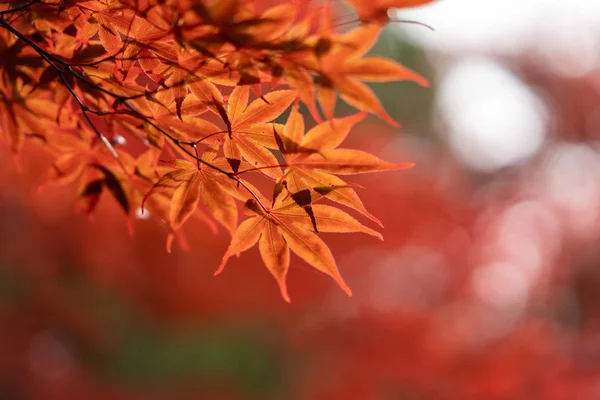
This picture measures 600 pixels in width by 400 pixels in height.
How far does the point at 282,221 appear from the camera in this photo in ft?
1.79

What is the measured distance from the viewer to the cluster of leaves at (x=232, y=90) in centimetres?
38

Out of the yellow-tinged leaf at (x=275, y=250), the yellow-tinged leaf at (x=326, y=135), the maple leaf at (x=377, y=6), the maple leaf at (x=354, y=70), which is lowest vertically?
the yellow-tinged leaf at (x=275, y=250)

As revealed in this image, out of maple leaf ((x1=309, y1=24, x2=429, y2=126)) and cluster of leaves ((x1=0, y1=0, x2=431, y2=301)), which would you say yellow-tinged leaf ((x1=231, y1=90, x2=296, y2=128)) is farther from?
maple leaf ((x1=309, y1=24, x2=429, y2=126))

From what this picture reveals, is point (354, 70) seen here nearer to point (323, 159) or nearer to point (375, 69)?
point (375, 69)

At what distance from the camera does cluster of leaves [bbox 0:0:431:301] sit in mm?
378

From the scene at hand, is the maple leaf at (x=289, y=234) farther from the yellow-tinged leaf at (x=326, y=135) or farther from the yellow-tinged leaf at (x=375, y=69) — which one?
the yellow-tinged leaf at (x=375, y=69)

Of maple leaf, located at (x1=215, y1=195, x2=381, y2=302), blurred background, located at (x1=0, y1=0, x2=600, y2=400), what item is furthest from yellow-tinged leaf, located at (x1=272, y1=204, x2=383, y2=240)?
blurred background, located at (x1=0, y1=0, x2=600, y2=400)

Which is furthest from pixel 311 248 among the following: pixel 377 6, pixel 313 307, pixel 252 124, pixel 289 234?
pixel 313 307

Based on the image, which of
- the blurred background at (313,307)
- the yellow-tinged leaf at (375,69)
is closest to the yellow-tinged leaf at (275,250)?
the yellow-tinged leaf at (375,69)

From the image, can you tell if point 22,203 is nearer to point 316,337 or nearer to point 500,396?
point 316,337

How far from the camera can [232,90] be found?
512 millimetres

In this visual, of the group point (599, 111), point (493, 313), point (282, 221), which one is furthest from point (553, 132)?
point (282, 221)

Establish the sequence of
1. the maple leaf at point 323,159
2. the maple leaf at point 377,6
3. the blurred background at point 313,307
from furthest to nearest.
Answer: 1. the blurred background at point 313,307
2. the maple leaf at point 323,159
3. the maple leaf at point 377,6

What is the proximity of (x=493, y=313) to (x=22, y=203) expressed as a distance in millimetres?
3534
